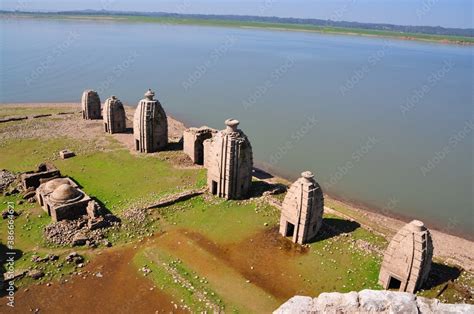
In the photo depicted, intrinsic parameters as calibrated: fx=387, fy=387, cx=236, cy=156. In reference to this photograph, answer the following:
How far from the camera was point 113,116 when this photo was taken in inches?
1586

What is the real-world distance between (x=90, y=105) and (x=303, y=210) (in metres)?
31.9

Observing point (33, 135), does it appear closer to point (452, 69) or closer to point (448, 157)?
point (448, 157)

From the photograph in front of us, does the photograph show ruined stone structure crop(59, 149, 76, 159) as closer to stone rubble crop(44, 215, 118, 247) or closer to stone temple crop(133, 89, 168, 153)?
stone temple crop(133, 89, 168, 153)

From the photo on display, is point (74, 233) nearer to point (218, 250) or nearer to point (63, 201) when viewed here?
point (63, 201)

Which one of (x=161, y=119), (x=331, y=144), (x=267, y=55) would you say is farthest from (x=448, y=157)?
(x=267, y=55)

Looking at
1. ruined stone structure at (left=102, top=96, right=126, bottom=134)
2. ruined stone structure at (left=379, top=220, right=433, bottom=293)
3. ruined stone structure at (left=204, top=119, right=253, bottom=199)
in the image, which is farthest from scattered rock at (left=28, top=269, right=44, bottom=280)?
ruined stone structure at (left=102, top=96, right=126, bottom=134)

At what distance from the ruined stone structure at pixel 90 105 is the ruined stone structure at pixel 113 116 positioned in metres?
4.87

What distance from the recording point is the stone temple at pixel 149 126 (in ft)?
113

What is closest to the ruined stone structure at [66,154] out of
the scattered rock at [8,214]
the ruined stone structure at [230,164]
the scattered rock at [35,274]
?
the scattered rock at [8,214]

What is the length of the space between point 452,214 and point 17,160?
122ft

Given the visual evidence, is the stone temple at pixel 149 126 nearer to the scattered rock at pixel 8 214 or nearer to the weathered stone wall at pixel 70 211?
the weathered stone wall at pixel 70 211

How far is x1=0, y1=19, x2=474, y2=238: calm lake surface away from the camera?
36.7 meters

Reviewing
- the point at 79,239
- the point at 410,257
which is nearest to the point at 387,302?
the point at 410,257

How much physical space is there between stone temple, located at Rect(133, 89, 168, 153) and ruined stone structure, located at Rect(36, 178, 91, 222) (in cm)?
1059
